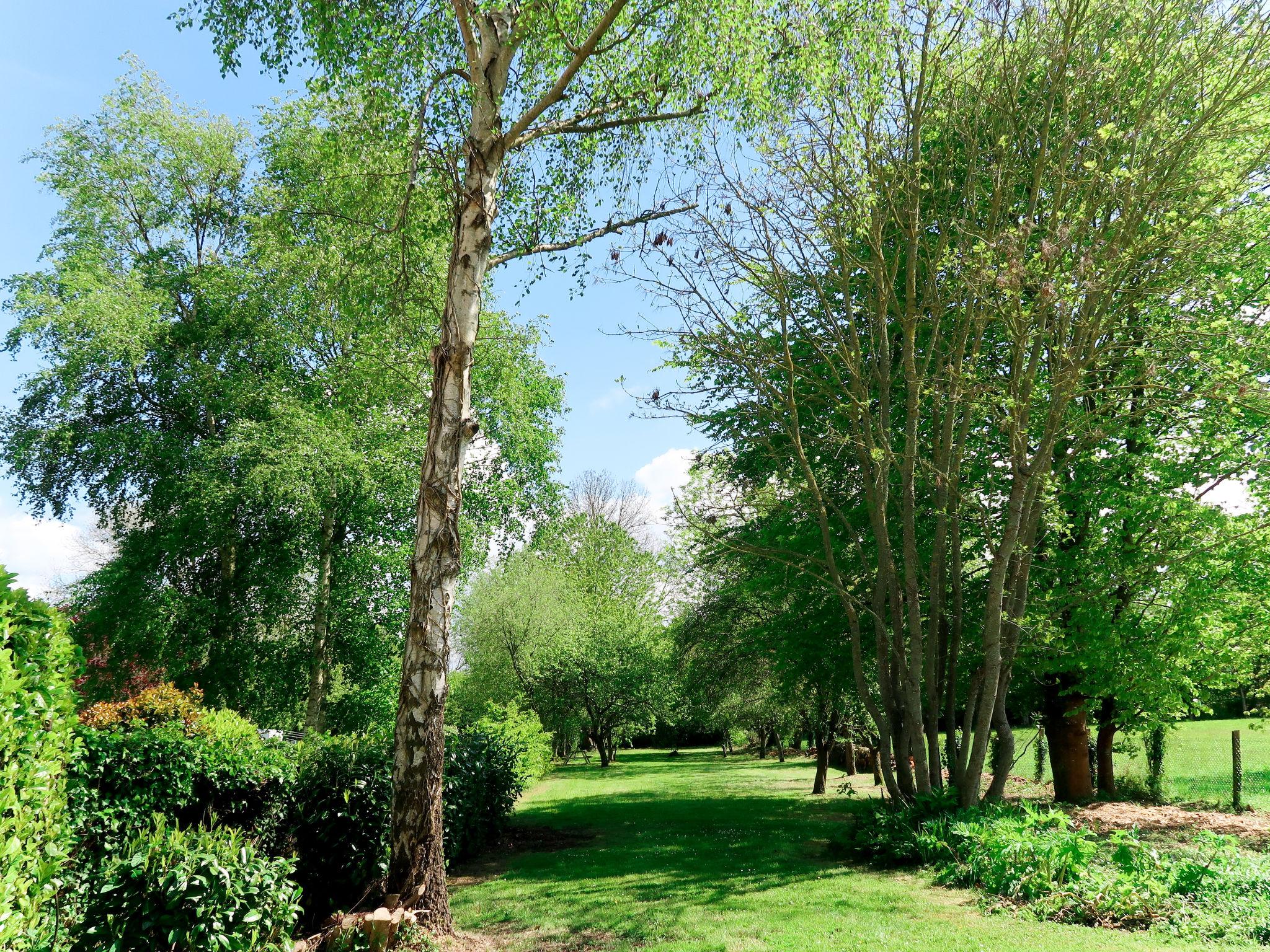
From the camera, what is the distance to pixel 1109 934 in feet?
19.6

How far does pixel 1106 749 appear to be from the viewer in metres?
14.4

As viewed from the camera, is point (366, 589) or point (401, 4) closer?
point (401, 4)

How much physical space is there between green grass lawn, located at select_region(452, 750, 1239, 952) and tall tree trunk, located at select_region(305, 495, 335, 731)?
19.1ft

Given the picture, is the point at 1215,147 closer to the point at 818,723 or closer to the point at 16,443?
the point at 818,723

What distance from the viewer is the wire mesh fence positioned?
13578mm

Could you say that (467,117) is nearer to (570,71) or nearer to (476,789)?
(570,71)

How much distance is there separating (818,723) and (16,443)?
63.2 feet

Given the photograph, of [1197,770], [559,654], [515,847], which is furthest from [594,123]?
[559,654]

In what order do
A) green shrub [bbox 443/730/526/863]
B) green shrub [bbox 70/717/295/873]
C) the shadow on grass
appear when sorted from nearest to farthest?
1. green shrub [bbox 70/717/295/873]
2. the shadow on grass
3. green shrub [bbox 443/730/526/863]

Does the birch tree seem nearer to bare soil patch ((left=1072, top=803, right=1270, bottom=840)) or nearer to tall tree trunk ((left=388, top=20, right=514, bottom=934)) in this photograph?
tall tree trunk ((left=388, top=20, right=514, bottom=934))

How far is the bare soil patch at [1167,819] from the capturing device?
1069 cm

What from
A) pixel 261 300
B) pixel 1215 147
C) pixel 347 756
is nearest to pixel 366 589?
pixel 261 300

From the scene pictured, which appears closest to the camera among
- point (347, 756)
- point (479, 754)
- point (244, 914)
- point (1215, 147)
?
point (244, 914)

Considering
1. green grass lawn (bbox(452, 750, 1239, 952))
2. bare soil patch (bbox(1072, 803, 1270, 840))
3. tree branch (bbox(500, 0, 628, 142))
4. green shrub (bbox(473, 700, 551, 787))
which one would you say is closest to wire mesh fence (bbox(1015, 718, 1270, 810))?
Result: bare soil patch (bbox(1072, 803, 1270, 840))
